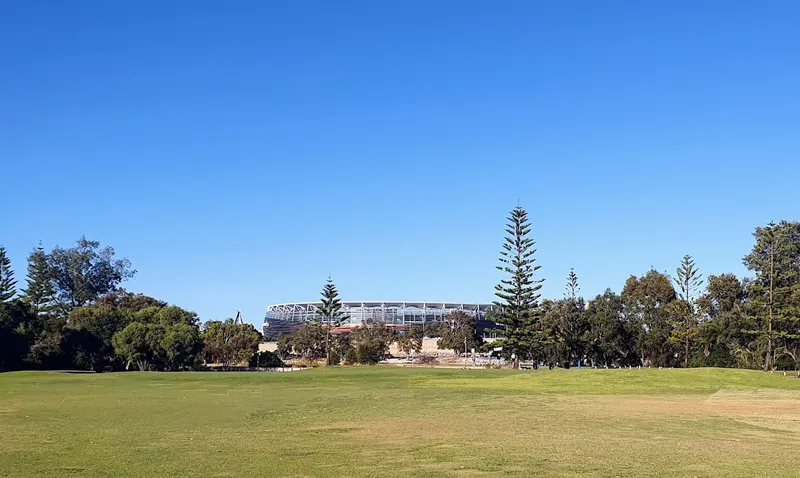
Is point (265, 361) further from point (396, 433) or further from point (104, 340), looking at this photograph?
point (396, 433)

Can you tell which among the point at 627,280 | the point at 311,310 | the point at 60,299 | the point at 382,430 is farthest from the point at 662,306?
the point at 311,310

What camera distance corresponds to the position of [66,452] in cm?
1333

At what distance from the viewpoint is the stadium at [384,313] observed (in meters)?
160

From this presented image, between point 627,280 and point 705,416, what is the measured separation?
66572 mm

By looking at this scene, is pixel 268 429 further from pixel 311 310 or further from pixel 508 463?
pixel 311 310

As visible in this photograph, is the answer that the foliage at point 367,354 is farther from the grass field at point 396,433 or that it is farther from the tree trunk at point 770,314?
the grass field at point 396,433

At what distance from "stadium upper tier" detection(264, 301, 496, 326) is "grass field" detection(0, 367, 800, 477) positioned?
12895 centimetres

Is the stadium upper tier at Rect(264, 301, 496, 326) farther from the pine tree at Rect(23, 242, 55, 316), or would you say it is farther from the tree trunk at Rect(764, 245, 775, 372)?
the tree trunk at Rect(764, 245, 775, 372)

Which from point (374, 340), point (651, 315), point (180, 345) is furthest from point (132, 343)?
point (651, 315)

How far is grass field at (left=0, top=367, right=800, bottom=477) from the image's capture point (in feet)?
38.9

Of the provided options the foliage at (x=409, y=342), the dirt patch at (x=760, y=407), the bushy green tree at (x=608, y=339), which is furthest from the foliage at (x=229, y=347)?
the dirt patch at (x=760, y=407)

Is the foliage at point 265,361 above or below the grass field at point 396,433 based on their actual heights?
below

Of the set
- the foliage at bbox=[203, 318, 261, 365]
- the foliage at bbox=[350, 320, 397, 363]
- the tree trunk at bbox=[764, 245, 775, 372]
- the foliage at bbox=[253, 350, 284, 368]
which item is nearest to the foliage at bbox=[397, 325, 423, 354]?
the foliage at bbox=[350, 320, 397, 363]

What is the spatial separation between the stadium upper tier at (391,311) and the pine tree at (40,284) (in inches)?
2365
